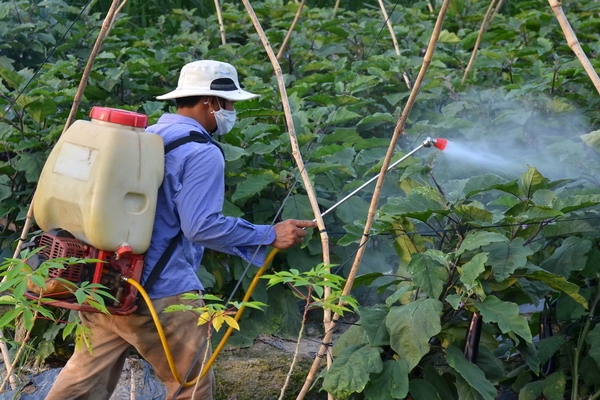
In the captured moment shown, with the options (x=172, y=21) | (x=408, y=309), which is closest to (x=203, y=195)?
(x=408, y=309)

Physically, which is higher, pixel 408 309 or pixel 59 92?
pixel 408 309

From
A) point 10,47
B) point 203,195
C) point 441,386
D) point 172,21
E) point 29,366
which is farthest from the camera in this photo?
point 172,21

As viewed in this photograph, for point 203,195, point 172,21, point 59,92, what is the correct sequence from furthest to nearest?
point 172,21, point 59,92, point 203,195

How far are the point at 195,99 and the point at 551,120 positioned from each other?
8.26ft

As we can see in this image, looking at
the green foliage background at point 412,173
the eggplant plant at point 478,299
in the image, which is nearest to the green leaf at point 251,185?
the green foliage background at point 412,173

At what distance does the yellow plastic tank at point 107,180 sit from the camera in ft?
11.5

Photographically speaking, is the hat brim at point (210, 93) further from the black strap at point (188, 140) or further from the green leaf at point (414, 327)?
the green leaf at point (414, 327)

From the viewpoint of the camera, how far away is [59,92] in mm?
5738

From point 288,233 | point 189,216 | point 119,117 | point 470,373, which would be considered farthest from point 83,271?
point 470,373

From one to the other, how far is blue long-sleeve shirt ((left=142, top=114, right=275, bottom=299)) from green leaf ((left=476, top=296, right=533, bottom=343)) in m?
0.79

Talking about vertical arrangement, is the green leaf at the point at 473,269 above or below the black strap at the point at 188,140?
below

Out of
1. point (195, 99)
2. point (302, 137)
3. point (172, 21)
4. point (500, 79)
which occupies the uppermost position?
point (195, 99)

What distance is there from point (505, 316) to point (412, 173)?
93 cm

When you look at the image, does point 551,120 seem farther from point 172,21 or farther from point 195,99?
point 172,21
